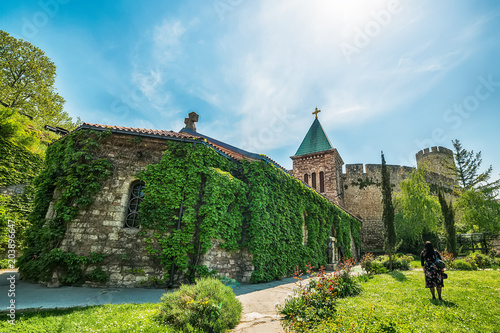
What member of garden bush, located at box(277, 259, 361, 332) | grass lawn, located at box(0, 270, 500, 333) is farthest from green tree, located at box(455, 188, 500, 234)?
garden bush, located at box(277, 259, 361, 332)

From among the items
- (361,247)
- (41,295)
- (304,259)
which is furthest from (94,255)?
(361,247)

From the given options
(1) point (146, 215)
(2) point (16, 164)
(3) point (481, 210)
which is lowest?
(1) point (146, 215)

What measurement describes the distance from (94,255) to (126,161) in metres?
3.51

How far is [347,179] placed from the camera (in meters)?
29.1

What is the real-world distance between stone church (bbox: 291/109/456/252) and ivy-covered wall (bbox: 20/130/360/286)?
15.9 meters

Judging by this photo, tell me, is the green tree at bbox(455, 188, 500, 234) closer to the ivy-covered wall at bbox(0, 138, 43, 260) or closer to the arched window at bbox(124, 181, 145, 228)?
the arched window at bbox(124, 181, 145, 228)

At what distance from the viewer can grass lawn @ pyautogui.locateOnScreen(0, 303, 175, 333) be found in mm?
3895

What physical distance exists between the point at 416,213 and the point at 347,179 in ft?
27.3

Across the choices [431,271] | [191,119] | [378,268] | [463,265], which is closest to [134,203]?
[191,119]

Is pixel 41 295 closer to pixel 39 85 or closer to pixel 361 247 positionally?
pixel 39 85

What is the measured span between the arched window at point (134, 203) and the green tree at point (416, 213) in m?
22.3

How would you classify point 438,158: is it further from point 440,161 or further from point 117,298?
point 117,298

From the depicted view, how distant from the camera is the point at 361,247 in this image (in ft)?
86.6

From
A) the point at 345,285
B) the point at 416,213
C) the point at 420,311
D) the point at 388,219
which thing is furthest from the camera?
the point at 416,213
